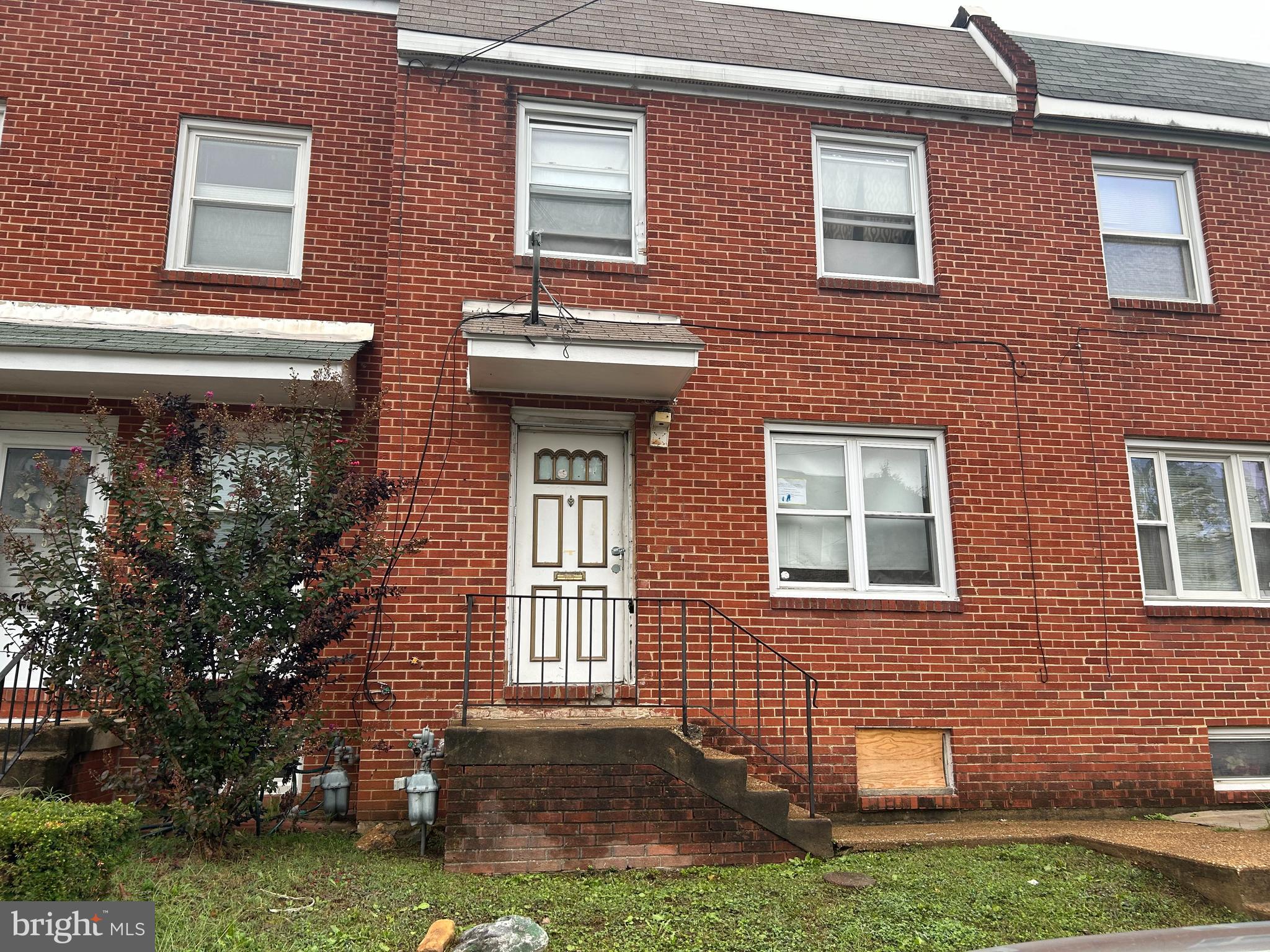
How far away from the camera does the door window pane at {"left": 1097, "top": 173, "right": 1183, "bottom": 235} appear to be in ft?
29.5

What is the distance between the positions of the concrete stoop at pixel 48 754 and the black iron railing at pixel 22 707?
0.12ft

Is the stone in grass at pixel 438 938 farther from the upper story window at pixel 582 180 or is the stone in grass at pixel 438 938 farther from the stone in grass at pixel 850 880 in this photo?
the upper story window at pixel 582 180

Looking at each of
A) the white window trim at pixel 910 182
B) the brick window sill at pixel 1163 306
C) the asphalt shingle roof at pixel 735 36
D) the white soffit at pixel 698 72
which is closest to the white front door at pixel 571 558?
the white window trim at pixel 910 182

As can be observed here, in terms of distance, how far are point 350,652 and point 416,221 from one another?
3501 millimetres

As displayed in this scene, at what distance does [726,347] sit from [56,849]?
575 cm

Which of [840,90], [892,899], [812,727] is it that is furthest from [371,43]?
[892,899]

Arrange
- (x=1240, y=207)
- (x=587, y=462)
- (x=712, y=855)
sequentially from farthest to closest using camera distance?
1. (x=1240, y=207)
2. (x=587, y=462)
3. (x=712, y=855)

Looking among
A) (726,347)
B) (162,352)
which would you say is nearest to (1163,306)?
(726,347)

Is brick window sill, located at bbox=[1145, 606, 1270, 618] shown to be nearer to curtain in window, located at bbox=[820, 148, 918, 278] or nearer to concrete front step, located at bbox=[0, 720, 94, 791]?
curtain in window, located at bbox=[820, 148, 918, 278]

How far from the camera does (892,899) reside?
520cm

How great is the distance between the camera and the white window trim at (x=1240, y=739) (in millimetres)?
7871

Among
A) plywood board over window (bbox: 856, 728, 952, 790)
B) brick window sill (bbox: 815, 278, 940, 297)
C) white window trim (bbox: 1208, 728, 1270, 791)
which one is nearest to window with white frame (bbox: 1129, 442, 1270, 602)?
white window trim (bbox: 1208, 728, 1270, 791)

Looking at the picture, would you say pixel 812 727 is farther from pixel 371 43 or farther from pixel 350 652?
pixel 371 43

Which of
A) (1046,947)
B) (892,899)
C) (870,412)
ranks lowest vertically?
(892,899)
